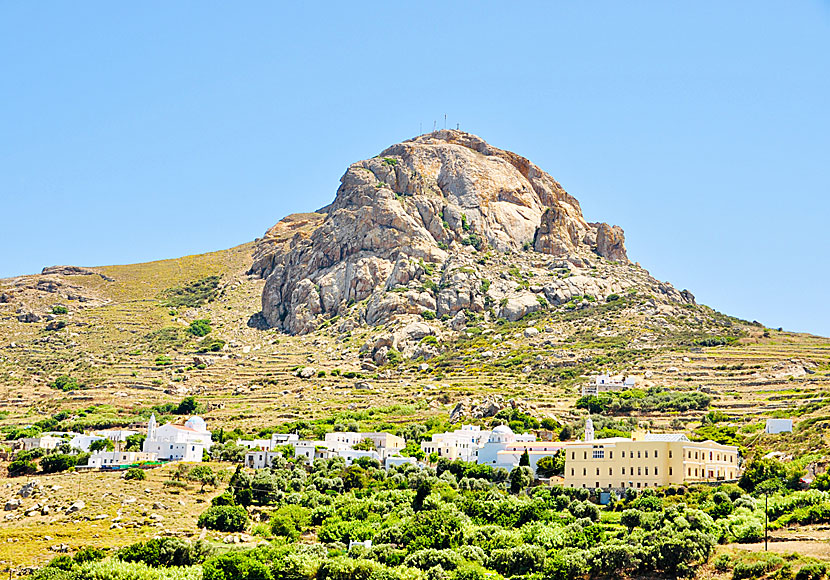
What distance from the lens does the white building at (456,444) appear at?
8669 centimetres

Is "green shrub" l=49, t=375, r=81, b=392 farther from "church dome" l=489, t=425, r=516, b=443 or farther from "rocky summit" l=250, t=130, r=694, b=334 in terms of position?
"church dome" l=489, t=425, r=516, b=443

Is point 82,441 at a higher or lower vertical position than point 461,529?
higher

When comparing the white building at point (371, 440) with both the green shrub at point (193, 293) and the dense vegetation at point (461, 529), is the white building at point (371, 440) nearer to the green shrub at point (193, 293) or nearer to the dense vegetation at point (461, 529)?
the dense vegetation at point (461, 529)

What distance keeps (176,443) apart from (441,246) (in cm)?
7272

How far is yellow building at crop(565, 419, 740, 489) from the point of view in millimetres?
70875

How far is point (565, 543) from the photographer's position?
59156mm

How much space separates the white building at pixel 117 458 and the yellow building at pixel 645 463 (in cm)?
3551

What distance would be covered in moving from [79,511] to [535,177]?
119m

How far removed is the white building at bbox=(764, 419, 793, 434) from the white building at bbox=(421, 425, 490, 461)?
22249mm

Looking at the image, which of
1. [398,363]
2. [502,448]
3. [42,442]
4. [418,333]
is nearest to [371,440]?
[502,448]

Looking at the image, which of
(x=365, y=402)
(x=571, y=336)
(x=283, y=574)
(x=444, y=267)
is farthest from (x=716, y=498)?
(x=444, y=267)

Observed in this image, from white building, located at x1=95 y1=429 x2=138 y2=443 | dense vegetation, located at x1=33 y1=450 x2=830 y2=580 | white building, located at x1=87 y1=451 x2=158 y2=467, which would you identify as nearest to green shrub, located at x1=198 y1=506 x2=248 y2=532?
dense vegetation, located at x1=33 y1=450 x2=830 y2=580

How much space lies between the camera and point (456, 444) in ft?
288

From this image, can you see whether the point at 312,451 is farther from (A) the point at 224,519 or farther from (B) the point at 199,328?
(B) the point at 199,328
